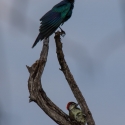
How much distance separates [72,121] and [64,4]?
263cm

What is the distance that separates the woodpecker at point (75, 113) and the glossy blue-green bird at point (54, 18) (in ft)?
3.40

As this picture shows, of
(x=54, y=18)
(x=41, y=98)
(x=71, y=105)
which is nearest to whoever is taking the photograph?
(x=41, y=98)

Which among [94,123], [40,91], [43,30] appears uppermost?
[43,30]

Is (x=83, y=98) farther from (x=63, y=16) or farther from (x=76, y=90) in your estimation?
(x=63, y=16)

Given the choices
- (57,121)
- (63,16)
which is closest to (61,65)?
(57,121)

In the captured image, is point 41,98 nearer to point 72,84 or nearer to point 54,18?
point 72,84

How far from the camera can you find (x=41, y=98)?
26.8ft

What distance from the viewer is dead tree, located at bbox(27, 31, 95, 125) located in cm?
813

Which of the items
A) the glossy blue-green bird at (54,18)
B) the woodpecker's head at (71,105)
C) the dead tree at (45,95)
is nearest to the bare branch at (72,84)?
the dead tree at (45,95)

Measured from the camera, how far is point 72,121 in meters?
8.20

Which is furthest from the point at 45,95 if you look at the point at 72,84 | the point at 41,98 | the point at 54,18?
the point at 54,18

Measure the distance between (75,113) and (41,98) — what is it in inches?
21.1

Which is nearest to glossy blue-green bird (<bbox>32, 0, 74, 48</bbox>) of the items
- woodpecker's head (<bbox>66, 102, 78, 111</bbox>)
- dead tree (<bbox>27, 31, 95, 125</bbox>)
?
dead tree (<bbox>27, 31, 95, 125</bbox>)

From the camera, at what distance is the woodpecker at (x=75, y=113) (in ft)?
27.0
